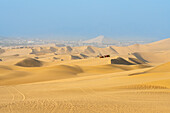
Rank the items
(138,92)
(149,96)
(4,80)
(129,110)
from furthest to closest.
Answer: (4,80), (138,92), (149,96), (129,110)

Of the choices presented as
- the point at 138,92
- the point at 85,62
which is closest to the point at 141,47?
the point at 85,62

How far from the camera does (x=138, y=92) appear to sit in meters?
14.7

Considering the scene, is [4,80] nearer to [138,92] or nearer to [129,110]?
[138,92]

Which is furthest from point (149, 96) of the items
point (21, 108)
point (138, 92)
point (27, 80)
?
point (27, 80)

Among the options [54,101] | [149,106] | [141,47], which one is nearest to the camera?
[149,106]

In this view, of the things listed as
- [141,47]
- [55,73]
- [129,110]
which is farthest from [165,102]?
[141,47]

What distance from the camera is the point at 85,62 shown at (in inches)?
1861

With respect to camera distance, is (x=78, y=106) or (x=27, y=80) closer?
(x=78, y=106)

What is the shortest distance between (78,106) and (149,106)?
2.78m

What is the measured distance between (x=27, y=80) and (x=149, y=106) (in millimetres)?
16301

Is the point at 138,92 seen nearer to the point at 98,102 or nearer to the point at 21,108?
the point at 98,102

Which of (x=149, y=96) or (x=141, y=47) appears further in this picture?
(x=141, y=47)

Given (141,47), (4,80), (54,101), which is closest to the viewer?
(54,101)

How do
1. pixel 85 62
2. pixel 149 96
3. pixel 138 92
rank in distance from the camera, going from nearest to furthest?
1. pixel 149 96
2. pixel 138 92
3. pixel 85 62
